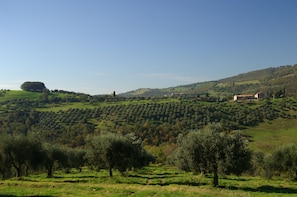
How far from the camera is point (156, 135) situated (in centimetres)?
14350

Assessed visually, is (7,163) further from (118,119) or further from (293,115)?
(293,115)

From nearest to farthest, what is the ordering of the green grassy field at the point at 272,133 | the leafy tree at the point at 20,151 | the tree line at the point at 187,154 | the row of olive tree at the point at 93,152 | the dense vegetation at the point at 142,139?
the tree line at the point at 187,154
the dense vegetation at the point at 142,139
the row of olive tree at the point at 93,152
the leafy tree at the point at 20,151
the green grassy field at the point at 272,133

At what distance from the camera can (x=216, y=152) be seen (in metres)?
33.8

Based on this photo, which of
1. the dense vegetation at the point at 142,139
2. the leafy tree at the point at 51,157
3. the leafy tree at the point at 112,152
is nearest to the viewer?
the dense vegetation at the point at 142,139

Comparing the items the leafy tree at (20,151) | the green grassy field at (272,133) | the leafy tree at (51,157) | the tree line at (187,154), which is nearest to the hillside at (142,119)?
the green grassy field at (272,133)

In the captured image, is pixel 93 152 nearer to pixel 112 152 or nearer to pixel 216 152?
pixel 112 152

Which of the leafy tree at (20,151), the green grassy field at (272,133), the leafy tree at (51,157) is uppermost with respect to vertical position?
the leafy tree at (20,151)

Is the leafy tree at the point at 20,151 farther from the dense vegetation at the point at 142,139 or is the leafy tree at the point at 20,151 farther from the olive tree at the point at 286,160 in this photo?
the olive tree at the point at 286,160

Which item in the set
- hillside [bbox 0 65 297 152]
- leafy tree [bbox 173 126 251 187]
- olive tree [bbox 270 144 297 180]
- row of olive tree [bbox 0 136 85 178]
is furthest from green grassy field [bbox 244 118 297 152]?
row of olive tree [bbox 0 136 85 178]

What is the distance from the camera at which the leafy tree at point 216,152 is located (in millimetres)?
33406

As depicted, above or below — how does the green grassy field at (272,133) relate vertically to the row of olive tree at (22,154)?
below

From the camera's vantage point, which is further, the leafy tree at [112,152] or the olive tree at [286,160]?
the olive tree at [286,160]

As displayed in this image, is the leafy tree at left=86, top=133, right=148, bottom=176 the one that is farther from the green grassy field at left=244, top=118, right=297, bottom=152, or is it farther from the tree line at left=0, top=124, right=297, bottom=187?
the green grassy field at left=244, top=118, right=297, bottom=152

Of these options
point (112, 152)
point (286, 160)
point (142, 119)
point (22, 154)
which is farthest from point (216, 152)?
point (142, 119)
